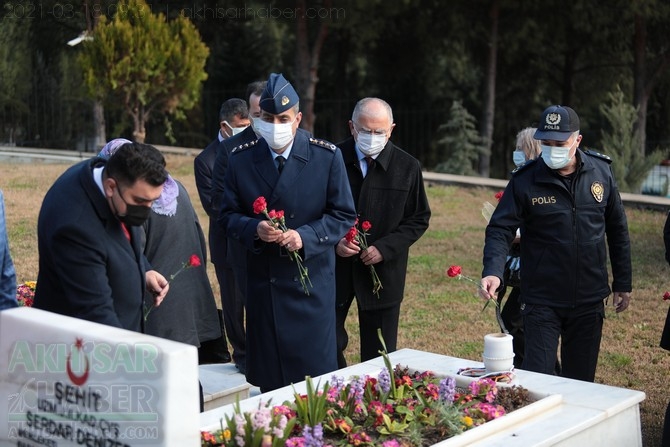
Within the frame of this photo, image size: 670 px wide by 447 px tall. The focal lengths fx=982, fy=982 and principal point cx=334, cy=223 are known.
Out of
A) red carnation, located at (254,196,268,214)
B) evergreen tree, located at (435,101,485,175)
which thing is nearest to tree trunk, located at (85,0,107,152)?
evergreen tree, located at (435,101,485,175)

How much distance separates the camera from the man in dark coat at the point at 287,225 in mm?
5141

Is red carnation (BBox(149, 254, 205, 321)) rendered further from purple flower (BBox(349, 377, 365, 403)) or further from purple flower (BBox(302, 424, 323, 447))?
purple flower (BBox(302, 424, 323, 447))

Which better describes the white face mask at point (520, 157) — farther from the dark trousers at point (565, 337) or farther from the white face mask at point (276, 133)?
the white face mask at point (276, 133)

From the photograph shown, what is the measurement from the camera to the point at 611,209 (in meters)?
5.50

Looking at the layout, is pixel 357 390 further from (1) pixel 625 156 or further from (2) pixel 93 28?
(2) pixel 93 28

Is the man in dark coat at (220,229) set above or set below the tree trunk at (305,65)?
below

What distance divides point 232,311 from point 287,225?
1.81m

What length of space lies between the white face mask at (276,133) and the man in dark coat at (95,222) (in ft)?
3.80

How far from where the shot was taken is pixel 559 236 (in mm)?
5336

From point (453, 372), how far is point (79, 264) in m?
1.97

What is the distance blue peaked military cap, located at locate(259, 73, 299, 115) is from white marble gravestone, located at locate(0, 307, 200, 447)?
→ 1879 millimetres

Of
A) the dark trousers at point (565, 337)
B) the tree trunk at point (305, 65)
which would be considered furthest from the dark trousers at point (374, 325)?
the tree trunk at point (305, 65)

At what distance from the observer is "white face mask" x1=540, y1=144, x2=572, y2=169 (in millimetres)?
5258

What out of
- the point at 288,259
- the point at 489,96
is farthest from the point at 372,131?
the point at 489,96
